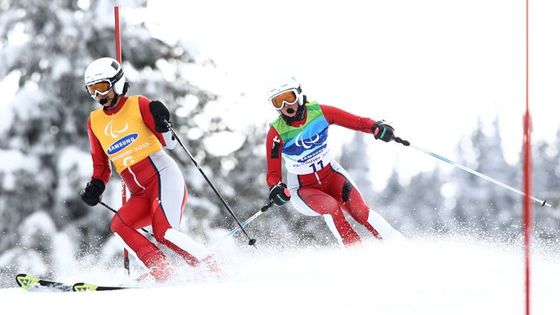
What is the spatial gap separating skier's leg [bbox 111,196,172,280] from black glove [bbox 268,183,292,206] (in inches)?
33.2

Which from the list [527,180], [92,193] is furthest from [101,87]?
[527,180]

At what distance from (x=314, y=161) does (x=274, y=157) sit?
1.05 ft

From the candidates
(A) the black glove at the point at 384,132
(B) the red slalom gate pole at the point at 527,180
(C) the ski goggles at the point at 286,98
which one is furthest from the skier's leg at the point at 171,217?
(B) the red slalom gate pole at the point at 527,180

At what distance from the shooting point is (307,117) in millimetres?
6062

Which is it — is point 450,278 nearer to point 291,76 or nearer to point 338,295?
point 338,295

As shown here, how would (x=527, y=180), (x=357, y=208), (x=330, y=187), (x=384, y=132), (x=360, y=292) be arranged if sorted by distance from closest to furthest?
(x=527, y=180) < (x=360, y=292) < (x=384, y=132) < (x=357, y=208) < (x=330, y=187)

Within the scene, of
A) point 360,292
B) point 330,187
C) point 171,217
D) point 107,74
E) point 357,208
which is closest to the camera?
point 360,292

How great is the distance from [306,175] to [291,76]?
77 centimetres

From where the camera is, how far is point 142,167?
19.3 ft

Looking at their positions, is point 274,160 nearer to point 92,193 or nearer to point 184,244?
point 184,244

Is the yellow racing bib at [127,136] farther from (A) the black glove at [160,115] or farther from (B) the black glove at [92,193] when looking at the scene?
(B) the black glove at [92,193]

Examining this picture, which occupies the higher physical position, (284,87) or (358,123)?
(284,87)

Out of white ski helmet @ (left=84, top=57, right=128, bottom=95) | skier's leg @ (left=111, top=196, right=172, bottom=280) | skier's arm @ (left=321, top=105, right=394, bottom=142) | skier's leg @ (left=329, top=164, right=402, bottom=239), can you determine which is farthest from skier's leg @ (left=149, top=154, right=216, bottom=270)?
skier's arm @ (left=321, top=105, right=394, bottom=142)

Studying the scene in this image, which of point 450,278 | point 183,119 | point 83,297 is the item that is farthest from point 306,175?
point 183,119
